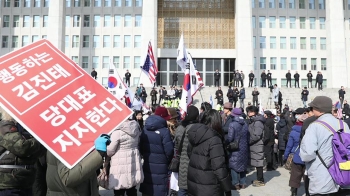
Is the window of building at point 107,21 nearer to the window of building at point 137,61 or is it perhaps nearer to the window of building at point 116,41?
the window of building at point 116,41

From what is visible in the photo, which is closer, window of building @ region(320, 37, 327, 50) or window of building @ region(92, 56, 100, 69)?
window of building @ region(92, 56, 100, 69)

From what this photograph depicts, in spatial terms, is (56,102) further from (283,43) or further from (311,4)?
(311,4)

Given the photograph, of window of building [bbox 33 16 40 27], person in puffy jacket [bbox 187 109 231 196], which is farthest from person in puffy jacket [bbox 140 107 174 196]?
window of building [bbox 33 16 40 27]

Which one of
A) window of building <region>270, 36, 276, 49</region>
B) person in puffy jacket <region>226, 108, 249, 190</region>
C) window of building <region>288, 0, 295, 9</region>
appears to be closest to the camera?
person in puffy jacket <region>226, 108, 249, 190</region>

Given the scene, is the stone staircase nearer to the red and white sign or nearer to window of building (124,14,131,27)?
window of building (124,14,131,27)

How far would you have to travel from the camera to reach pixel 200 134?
3705mm

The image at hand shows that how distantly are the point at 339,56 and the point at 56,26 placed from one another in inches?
1395

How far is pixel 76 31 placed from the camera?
41.8 m

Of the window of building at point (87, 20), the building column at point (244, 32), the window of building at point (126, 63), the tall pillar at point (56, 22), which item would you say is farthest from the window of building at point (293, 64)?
the tall pillar at point (56, 22)

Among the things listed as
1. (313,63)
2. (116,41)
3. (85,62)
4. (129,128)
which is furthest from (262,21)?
(129,128)

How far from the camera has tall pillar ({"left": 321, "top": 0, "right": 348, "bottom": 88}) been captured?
38406mm

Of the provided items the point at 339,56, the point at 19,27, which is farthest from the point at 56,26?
the point at 339,56

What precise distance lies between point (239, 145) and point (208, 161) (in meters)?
3.20

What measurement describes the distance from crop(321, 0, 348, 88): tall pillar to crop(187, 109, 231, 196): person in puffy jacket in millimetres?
39735
